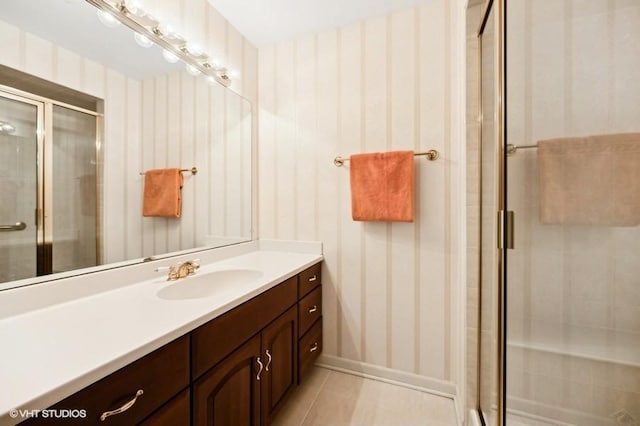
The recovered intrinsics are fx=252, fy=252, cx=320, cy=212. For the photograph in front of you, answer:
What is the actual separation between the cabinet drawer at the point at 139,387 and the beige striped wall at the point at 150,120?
606mm

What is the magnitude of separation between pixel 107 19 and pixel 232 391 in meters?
1.49

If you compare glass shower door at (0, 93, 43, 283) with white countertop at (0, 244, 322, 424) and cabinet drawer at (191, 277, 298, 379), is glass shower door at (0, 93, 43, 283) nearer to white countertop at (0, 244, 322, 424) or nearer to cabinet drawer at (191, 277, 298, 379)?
white countertop at (0, 244, 322, 424)

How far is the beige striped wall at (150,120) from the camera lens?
883mm

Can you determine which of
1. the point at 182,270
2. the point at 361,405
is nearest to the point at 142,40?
the point at 182,270

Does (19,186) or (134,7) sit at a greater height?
(134,7)

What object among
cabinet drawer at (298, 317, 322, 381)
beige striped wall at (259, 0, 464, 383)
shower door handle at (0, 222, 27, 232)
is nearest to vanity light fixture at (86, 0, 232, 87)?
beige striped wall at (259, 0, 464, 383)

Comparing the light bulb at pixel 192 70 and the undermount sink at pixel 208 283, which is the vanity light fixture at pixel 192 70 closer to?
the light bulb at pixel 192 70

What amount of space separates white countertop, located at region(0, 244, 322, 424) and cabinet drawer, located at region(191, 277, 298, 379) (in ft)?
0.13

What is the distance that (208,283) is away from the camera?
49.9 inches

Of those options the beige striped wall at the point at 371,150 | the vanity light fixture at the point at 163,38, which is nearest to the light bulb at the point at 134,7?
the vanity light fixture at the point at 163,38

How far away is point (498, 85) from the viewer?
3.01 feet

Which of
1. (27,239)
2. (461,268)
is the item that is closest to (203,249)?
(27,239)

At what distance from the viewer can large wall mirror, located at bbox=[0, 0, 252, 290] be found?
0.78 meters

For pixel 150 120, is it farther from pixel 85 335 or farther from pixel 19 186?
pixel 85 335
